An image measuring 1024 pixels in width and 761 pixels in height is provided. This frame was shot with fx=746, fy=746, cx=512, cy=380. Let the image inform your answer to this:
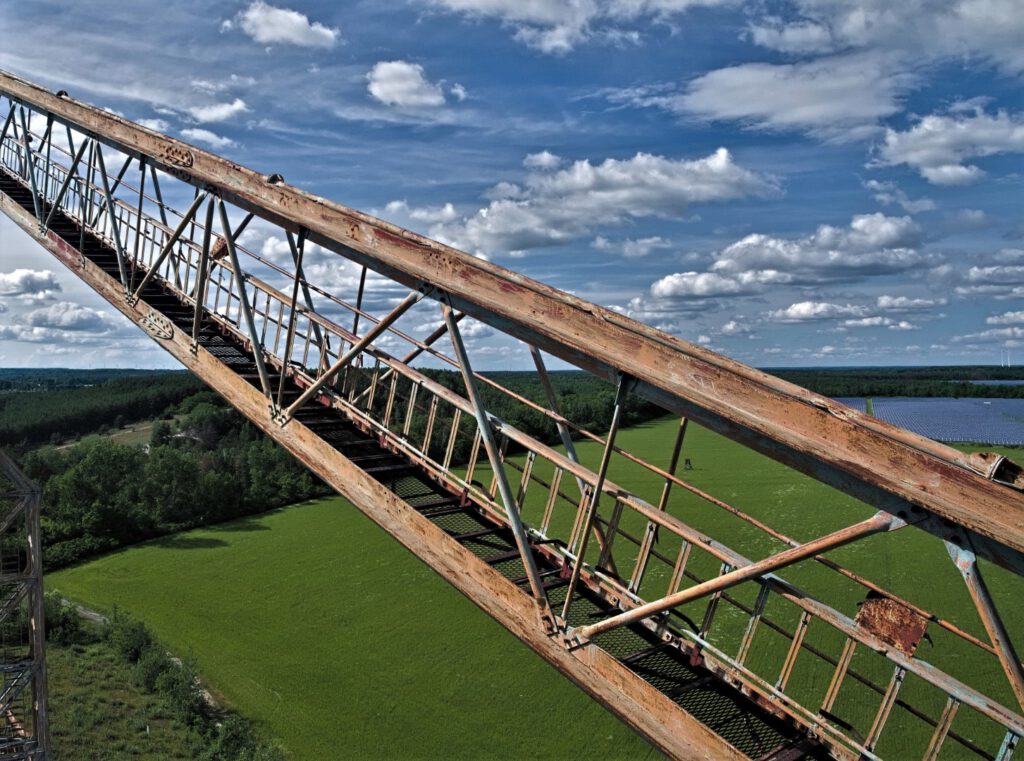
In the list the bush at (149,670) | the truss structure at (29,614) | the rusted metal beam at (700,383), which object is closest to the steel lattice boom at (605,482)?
the rusted metal beam at (700,383)

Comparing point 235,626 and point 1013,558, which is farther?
point 235,626

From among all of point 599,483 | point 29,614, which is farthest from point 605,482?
point 29,614

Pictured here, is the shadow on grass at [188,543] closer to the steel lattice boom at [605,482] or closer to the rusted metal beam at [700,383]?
the steel lattice boom at [605,482]

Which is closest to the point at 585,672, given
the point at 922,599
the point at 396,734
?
the point at 396,734

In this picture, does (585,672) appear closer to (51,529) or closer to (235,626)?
(235,626)

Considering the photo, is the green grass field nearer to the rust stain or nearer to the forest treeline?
the forest treeline

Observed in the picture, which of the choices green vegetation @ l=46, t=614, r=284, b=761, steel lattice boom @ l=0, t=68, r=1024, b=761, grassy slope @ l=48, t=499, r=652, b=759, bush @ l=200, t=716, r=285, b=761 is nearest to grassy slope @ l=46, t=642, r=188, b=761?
green vegetation @ l=46, t=614, r=284, b=761
